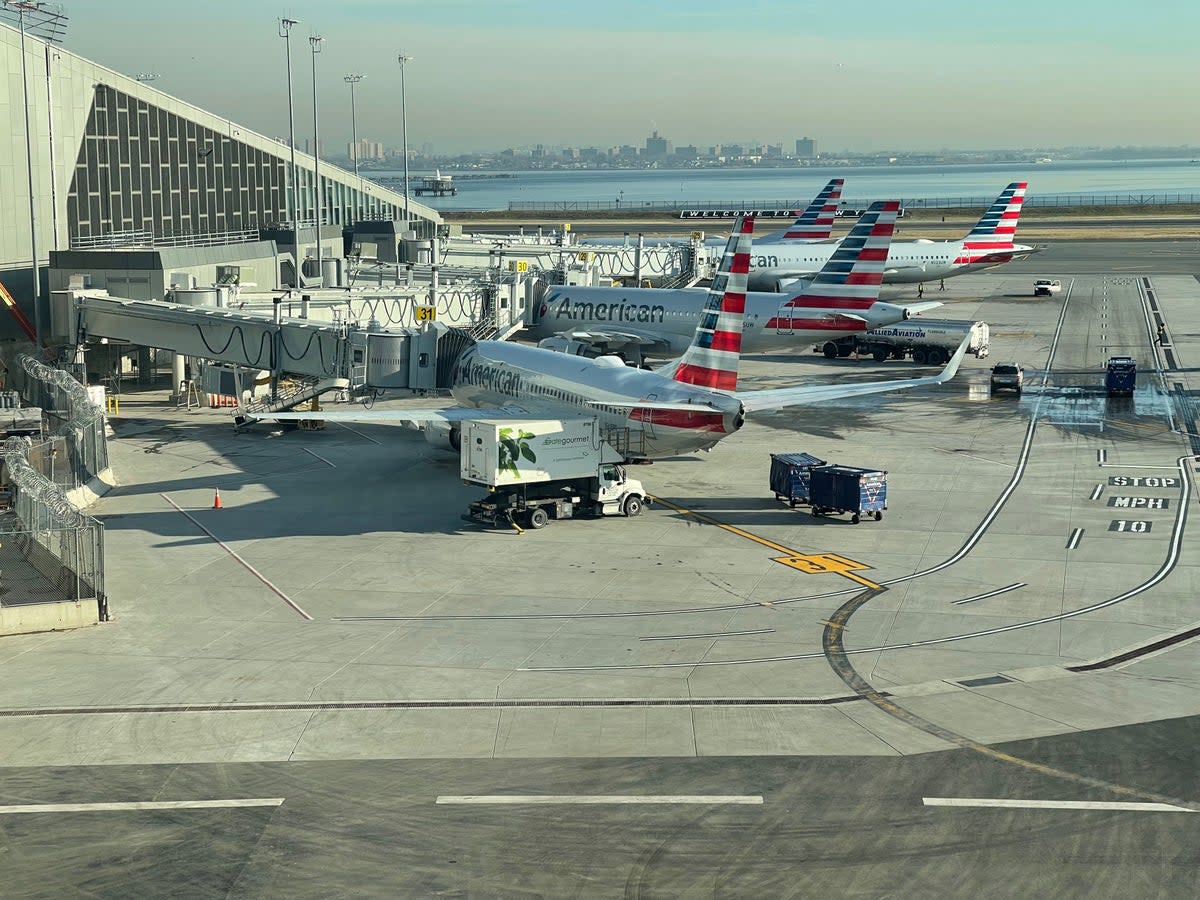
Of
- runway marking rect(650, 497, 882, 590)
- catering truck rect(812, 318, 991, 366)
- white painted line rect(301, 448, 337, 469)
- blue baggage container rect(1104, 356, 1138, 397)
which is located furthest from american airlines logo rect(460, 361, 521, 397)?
blue baggage container rect(1104, 356, 1138, 397)

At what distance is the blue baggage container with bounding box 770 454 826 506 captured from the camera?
156 ft

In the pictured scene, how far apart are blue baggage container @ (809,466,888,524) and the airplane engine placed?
15182 mm

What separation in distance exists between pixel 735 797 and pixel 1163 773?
813 cm

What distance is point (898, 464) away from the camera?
5453 centimetres

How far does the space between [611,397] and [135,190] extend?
161ft

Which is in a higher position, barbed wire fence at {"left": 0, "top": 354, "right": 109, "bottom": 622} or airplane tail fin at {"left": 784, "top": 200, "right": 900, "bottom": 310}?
airplane tail fin at {"left": 784, "top": 200, "right": 900, "bottom": 310}

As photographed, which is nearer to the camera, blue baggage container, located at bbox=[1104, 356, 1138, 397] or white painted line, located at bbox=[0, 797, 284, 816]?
white painted line, located at bbox=[0, 797, 284, 816]

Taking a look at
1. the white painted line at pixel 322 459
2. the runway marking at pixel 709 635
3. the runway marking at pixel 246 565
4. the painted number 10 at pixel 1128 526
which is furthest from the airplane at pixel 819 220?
the runway marking at pixel 709 635

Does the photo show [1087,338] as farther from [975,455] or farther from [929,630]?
[929,630]

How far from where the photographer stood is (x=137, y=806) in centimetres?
2459

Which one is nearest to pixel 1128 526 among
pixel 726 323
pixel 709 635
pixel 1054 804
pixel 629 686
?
pixel 726 323

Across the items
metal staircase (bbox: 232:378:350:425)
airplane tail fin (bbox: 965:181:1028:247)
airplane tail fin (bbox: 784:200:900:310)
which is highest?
airplane tail fin (bbox: 965:181:1028:247)

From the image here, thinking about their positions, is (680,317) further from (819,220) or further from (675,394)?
(819,220)

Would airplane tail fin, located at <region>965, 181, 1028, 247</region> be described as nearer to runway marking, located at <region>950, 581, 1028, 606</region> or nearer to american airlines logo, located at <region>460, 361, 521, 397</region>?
Result: american airlines logo, located at <region>460, 361, 521, 397</region>
